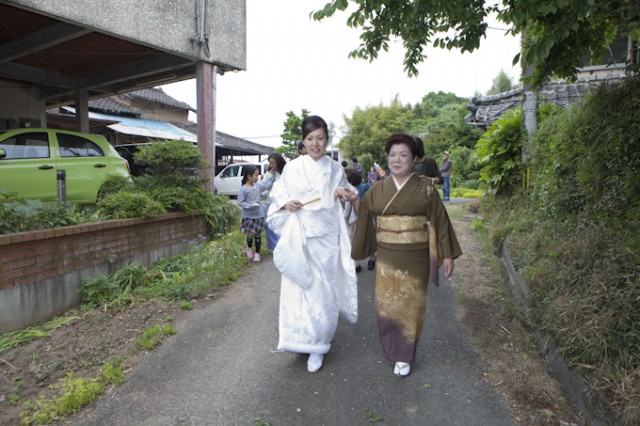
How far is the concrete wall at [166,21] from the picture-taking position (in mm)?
6293

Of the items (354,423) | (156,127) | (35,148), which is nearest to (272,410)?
(354,423)

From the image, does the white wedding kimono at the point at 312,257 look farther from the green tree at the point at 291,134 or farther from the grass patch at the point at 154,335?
the green tree at the point at 291,134

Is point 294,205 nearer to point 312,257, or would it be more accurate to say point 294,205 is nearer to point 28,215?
point 312,257

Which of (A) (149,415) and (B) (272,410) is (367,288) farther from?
(A) (149,415)


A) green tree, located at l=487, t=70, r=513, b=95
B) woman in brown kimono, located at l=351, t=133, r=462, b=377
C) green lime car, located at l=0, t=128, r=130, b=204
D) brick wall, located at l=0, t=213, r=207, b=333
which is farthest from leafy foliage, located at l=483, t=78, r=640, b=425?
green tree, located at l=487, t=70, r=513, b=95

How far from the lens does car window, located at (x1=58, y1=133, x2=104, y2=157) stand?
7.20m

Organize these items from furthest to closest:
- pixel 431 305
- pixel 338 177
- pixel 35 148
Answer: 1. pixel 35 148
2. pixel 431 305
3. pixel 338 177

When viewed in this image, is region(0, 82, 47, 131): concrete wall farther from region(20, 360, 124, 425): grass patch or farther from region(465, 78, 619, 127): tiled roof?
region(465, 78, 619, 127): tiled roof

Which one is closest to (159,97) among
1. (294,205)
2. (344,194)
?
(294,205)

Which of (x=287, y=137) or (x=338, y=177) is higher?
(x=287, y=137)

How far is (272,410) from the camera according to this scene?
2922mm

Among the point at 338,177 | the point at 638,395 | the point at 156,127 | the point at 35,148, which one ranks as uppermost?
the point at 156,127

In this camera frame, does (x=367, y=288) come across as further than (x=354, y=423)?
Yes

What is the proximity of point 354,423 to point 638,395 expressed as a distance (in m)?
1.62
